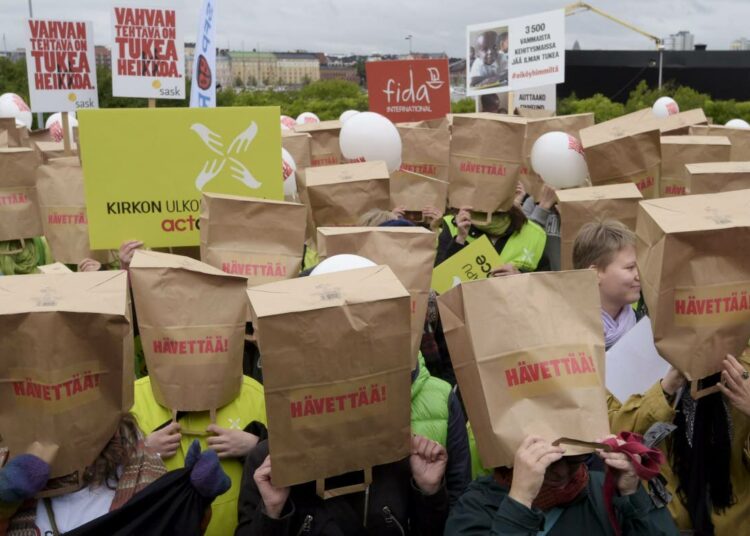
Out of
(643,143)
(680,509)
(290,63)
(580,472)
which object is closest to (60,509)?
(580,472)

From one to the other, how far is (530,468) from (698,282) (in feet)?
2.37

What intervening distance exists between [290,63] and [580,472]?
149 m

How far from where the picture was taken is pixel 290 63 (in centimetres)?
14675

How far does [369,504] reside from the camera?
2.55 metres

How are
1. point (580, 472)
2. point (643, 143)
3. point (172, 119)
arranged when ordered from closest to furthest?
point (580, 472) < point (172, 119) < point (643, 143)

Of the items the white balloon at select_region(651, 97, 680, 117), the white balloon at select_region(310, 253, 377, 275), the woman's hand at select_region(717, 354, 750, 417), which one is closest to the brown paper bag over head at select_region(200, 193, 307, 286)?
the white balloon at select_region(310, 253, 377, 275)

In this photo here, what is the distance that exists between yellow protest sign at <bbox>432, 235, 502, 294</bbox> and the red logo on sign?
4308mm

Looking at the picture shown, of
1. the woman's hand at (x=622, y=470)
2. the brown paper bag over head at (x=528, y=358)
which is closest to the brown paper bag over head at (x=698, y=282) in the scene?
the brown paper bag over head at (x=528, y=358)

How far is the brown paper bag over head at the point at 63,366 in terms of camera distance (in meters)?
2.21

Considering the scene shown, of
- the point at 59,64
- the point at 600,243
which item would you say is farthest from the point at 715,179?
the point at 59,64

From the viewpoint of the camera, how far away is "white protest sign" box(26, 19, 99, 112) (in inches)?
274

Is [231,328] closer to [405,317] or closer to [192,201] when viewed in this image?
[405,317]

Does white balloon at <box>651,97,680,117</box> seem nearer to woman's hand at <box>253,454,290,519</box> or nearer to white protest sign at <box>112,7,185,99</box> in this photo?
white protest sign at <box>112,7,185,99</box>

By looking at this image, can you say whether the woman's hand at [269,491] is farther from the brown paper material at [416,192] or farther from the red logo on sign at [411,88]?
the red logo on sign at [411,88]
